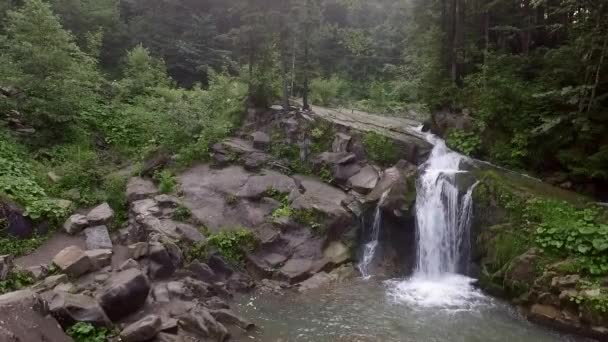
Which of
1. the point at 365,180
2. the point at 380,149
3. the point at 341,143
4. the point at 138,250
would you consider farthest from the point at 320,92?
the point at 138,250

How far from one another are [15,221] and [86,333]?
19.8 ft

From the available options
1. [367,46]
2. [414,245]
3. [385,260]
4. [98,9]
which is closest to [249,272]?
[385,260]

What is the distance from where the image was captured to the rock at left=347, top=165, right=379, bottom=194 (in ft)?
50.6

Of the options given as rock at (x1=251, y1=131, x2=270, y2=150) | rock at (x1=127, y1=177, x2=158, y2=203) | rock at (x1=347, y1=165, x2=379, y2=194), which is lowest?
rock at (x1=127, y1=177, x2=158, y2=203)

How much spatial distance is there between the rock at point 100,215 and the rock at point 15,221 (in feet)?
5.23

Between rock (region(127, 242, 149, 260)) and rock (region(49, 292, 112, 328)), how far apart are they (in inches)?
102

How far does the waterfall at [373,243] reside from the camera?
14.0 m

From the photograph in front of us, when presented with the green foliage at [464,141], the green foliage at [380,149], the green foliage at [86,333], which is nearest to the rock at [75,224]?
the green foliage at [86,333]

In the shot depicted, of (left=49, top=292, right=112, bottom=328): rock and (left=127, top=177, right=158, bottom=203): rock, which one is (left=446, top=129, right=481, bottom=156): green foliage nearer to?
(left=127, top=177, right=158, bottom=203): rock

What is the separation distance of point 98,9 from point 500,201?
25.9 meters

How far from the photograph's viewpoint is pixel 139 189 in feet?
50.1

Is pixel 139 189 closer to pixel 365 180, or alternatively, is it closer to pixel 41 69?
pixel 41 69

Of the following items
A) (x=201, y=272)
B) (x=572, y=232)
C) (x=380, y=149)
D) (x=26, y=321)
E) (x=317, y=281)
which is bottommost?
(x=317, y=281)

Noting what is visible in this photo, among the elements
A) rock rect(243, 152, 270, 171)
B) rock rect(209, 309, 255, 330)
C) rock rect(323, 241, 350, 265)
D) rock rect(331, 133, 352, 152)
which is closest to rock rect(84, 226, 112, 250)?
rock rect(209, 309, 255, 330)
